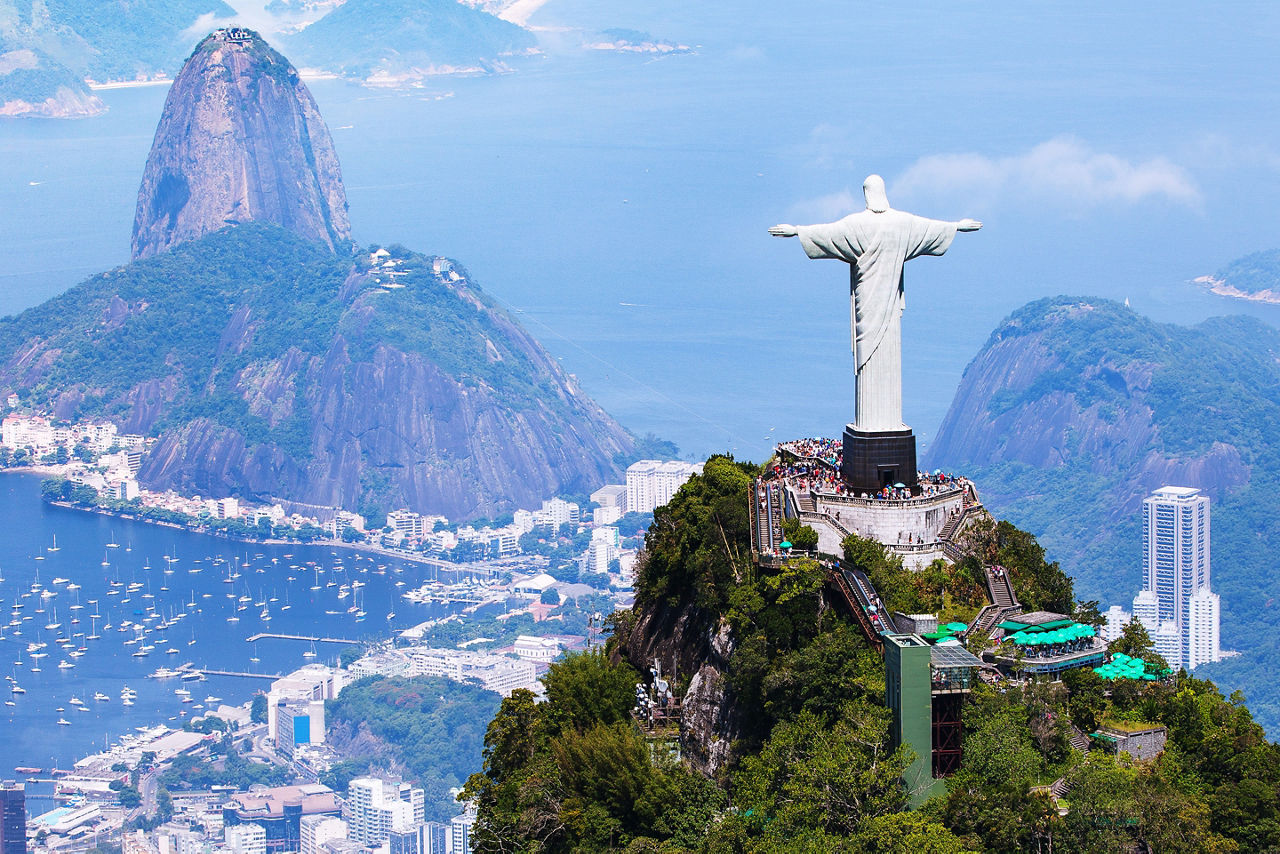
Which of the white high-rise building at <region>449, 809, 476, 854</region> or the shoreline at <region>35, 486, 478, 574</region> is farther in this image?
the shoreline at <region>35, 486, 478, 574</region>

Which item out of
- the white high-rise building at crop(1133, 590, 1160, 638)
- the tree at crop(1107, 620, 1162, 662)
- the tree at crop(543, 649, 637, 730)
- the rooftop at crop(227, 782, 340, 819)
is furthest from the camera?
the white high-rise building at crop(1133, 590, 1160, 638)

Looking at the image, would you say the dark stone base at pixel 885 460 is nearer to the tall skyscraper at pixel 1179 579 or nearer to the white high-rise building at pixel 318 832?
the white high-rise building at pixel 318 832

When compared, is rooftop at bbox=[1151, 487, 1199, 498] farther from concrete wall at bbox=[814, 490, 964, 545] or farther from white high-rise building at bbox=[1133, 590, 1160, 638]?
concrete wall at bbox=[814, 490, 964, 545]

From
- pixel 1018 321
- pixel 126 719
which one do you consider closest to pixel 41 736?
pixel 126 719

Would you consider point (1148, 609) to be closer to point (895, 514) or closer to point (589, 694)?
point (895, 514)

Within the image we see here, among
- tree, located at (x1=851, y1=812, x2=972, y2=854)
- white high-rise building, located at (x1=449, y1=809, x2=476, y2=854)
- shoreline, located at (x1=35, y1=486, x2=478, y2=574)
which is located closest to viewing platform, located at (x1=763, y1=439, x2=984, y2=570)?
tree, located at (x1=851, y1=812, x2=972, y2=854)

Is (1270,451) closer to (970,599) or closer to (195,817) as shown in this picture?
(195,817)

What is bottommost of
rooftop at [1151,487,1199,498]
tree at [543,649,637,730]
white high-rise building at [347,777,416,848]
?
white high-rise building at [347,777,416,848]
